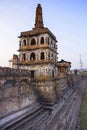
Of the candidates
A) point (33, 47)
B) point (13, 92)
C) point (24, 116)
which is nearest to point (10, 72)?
point (13, 92)

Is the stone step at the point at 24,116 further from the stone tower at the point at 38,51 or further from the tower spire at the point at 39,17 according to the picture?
the tower spire at the point at 39,17

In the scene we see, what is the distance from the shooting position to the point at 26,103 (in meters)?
19.1

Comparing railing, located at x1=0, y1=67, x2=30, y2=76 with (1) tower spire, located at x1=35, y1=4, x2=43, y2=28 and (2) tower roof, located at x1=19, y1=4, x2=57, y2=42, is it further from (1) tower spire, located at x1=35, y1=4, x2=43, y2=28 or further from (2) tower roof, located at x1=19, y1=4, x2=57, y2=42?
(1) tower spire, located at x1=35, y1=4, x2=43, y2=28

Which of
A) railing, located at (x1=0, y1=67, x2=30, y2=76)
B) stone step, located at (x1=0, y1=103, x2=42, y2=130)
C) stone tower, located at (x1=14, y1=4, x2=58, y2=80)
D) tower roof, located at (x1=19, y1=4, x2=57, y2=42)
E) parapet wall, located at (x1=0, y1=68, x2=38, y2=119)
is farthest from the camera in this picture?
tower roof, located at (x1=19, y1=4, x2=57, y2=42)

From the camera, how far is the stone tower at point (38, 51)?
25019 mm

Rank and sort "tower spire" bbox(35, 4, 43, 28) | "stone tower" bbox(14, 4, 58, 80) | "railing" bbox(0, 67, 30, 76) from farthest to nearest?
"tower spire" bbox(35, 4, 43, 28) → "stone tower" bbox(14, 4, 58, 80) → "railing" bbox(0, 67, 30, 76)

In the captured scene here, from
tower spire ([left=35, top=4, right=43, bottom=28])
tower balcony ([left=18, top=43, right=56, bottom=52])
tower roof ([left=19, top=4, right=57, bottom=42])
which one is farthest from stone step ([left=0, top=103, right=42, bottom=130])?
tower spire ([left=35, top=4, right=43, bottom=28])

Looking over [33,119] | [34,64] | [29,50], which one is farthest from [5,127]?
[29,50]

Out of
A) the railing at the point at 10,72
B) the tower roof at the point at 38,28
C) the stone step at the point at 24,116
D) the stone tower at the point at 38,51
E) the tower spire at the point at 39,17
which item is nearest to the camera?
the stone step at the point at 24,116

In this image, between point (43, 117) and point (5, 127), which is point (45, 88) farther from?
point (5, 127)

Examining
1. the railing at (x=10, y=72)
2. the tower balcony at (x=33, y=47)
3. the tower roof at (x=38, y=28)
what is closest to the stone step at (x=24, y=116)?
the railing at (x=10, y=72)

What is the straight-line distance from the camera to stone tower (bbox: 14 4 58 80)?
82.1 ft

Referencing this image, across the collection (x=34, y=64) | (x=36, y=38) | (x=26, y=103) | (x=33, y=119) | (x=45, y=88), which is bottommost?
(x=33, y=119)

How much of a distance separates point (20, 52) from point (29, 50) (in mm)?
1977
